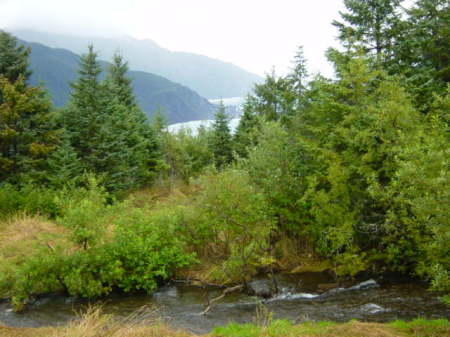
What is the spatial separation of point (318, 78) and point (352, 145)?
3186mm

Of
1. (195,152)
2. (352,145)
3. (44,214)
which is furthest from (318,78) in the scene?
(195,152)

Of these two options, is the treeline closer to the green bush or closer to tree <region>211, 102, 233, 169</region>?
the green bush

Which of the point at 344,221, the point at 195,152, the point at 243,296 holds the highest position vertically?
the point at 195,152

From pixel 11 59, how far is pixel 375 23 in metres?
16.9

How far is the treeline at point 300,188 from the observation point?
430 inches

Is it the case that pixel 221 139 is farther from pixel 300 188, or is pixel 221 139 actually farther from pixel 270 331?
pixel 270 331

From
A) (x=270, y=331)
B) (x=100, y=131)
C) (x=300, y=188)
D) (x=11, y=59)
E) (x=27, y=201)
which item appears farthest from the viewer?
(x=100, y=131)

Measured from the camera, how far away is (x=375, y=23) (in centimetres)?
1772

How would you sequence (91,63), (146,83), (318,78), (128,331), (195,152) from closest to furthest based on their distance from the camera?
(128,331) → (318,78) → (91,63) → (195,152) → (146,83)

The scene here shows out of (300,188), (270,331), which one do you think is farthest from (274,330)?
(300,188)

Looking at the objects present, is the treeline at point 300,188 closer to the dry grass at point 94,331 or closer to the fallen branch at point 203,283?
the fallen branch at point 203,283

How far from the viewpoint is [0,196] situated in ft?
54.7

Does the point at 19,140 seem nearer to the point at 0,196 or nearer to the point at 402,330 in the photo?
the point at 0,196

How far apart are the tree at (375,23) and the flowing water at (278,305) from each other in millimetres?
10550
